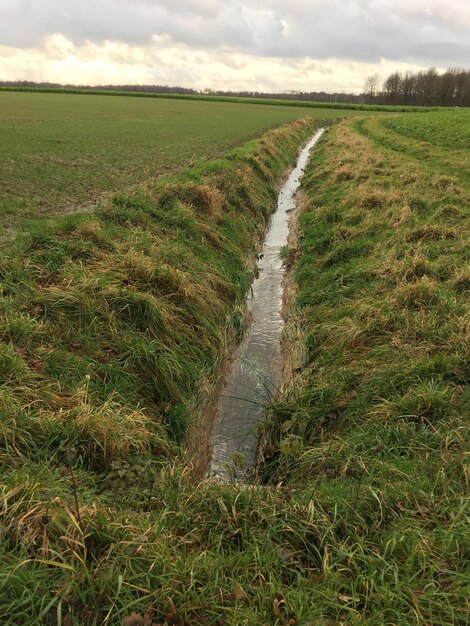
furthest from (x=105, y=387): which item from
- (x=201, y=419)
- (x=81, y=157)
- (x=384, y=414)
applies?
(x=81, y=157)

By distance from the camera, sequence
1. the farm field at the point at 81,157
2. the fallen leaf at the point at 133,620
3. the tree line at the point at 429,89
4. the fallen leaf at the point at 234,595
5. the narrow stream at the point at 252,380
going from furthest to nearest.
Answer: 1. the tree line at the point at 429,89
2. the farm field at the point at 81,157
3. the narrow stream at the point at 252,380
4. the fallen leaf at the point at 234,595
5. the fallen leaf at the point at 133,620

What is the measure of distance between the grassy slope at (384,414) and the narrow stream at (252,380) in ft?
1.65

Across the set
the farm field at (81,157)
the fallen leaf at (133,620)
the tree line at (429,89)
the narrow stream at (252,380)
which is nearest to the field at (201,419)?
the fallen leaf at (133,620)

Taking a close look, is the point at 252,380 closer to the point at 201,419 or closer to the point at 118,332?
the point at 201,419

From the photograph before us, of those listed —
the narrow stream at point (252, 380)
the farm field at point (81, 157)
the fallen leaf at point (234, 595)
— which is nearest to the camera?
the fallen leaf at point (234, 595)

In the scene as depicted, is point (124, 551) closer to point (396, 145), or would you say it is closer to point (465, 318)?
point (465, 318)

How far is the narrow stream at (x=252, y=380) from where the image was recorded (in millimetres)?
5551

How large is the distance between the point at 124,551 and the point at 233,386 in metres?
4.29

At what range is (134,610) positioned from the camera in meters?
2.57

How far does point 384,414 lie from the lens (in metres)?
4.89

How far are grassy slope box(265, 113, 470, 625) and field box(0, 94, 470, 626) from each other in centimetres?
2

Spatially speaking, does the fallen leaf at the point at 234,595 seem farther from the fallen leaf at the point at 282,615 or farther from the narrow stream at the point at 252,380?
the narrow stream at the point at 252,380

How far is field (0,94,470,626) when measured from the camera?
8.75ft

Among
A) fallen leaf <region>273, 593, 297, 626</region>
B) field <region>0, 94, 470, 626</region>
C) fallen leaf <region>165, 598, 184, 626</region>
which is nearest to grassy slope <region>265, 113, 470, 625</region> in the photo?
field <region>0, 94, 470, 626</region>
